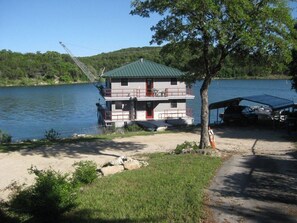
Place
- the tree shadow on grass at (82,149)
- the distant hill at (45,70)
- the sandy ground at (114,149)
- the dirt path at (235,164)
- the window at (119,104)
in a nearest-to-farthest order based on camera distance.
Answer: the dirt path at (235,164) < the sandy ground at (114,149) < the tree shadow on grass at (82,149) < the window at (119,104) < the distant hill at (45,70)

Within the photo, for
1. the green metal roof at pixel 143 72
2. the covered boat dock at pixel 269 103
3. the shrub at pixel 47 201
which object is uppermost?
the green metal roof at pixel 143 72

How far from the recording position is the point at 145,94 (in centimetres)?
4278

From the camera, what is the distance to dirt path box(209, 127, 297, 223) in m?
9.13

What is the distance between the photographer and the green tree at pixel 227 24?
51.5 ft

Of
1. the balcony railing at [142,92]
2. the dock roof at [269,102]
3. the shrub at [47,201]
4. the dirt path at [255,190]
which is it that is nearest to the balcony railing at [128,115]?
the balcony railing at [142,92]

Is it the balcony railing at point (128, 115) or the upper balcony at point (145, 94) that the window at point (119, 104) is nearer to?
A: the balcony railing at point (128, 115)

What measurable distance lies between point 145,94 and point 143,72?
98.9 inches

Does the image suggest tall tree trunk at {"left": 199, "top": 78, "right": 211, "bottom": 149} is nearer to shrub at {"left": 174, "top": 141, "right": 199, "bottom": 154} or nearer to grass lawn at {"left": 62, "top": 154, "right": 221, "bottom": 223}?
shrub at {"left": 174, "top": 141, "right": 199, "bottom": 154}

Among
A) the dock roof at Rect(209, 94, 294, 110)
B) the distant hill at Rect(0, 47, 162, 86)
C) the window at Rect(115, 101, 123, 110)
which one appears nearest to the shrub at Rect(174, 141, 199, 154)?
the dock roof at Rect(209, 94, 294, 110)

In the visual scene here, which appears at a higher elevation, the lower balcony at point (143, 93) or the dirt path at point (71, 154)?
the lower balcony at point (143, 93)

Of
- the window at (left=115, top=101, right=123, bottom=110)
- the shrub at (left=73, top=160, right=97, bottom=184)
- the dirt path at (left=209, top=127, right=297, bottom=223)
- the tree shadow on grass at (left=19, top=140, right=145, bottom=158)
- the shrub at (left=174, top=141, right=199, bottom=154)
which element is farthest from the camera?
the window at (left=115, top=101, right=123, bottom=110)

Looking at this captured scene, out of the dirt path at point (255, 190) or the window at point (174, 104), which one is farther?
the window at point (174, 104)

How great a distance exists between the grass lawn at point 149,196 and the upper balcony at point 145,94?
26.7m

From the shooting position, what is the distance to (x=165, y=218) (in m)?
8.80
